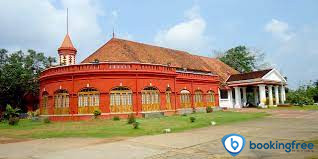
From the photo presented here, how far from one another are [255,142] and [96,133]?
25.3ft

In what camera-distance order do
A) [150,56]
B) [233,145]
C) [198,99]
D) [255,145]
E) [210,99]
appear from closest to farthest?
[233,145], [255,145], [150,56], [198,99], [210,99]

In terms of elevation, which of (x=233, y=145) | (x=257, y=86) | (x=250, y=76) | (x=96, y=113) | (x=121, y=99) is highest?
(x=250, y=76)

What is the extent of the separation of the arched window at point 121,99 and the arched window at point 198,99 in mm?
9149

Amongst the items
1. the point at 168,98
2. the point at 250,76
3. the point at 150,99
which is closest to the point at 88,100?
the point at 150,99

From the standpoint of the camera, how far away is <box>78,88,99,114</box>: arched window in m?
19.5

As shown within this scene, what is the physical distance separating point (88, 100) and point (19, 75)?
43.0 feet

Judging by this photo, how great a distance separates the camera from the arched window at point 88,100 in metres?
19.5

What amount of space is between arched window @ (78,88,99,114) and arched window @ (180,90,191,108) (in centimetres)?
886

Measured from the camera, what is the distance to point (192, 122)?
1717cm

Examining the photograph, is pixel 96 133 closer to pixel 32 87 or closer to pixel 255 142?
pixel 255 142

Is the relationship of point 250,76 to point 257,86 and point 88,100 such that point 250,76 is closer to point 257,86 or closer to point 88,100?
point 257,86

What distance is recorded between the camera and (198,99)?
27.6 m

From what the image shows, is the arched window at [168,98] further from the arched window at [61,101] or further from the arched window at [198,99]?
the arched window at [61,101]

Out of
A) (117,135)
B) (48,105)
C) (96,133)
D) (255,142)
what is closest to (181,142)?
(255,142)
